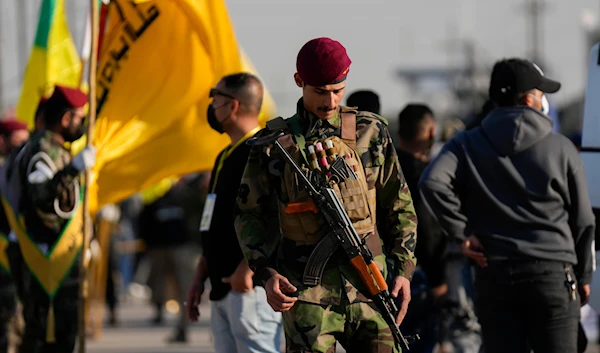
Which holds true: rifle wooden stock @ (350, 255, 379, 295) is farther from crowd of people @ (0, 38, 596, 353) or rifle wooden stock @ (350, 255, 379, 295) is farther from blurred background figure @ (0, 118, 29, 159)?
blurred background figure @ (0, 118, 29, 159)

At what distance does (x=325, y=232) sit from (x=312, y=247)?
79mm

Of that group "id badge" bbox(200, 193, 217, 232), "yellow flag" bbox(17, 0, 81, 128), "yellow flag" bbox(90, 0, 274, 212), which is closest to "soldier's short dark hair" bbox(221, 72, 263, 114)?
"id badge" bbox(200, 193, 217, 232)

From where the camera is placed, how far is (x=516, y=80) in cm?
676

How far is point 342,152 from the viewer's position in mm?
5527

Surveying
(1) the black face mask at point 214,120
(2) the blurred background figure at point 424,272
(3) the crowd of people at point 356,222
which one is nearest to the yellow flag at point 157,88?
(3) the crowd of people at point 356,222

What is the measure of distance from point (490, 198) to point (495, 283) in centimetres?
Answer: 40

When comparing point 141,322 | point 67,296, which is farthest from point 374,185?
point 141,322

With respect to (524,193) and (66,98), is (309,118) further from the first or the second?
Answer: (66,98)

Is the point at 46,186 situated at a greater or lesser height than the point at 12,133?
greater

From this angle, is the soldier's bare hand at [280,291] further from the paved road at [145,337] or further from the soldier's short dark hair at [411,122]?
the paved road at [145,337]

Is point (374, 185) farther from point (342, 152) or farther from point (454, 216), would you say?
point (454, 216)

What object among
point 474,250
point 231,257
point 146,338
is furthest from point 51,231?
point 146,338

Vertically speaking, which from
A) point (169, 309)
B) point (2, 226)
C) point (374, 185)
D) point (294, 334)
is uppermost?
point (374, 185)

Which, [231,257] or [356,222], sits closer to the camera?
[356,222]
